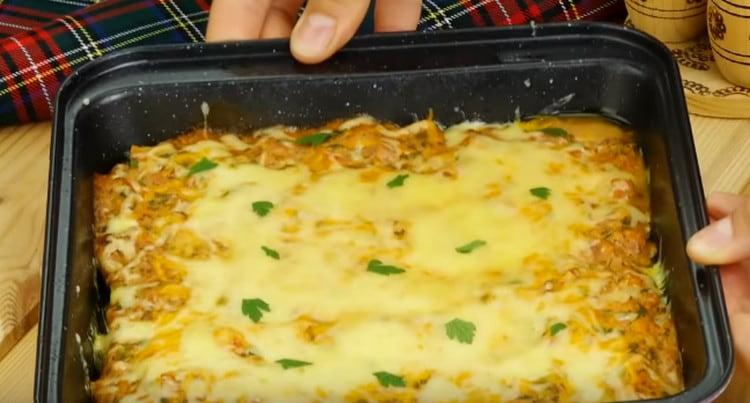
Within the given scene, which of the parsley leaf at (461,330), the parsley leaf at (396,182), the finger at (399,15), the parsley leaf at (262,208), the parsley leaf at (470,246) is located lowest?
the parsley leaf at (461,330)

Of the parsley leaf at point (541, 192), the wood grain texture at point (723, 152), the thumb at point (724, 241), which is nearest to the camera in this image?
the thumb at point (724, 241)

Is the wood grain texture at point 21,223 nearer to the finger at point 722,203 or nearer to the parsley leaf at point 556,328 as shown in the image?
the parsley leaf at point 556,328

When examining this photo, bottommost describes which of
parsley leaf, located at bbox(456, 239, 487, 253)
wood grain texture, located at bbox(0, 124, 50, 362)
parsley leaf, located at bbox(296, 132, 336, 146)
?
wood grain texture, located at bbox(0, 124, 50, 362)

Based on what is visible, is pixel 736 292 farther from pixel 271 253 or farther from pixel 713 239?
pixel 271 253

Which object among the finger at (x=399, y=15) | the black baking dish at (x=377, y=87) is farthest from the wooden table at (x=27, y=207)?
the finger at (x=399, y=15)

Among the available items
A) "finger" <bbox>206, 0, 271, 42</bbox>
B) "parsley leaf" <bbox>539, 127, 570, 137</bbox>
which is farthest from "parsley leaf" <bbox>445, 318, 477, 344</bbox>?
"finger" <bbox>206, 0, 271, 42</bbox>

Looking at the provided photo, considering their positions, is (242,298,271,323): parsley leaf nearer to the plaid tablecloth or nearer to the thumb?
the thumb
